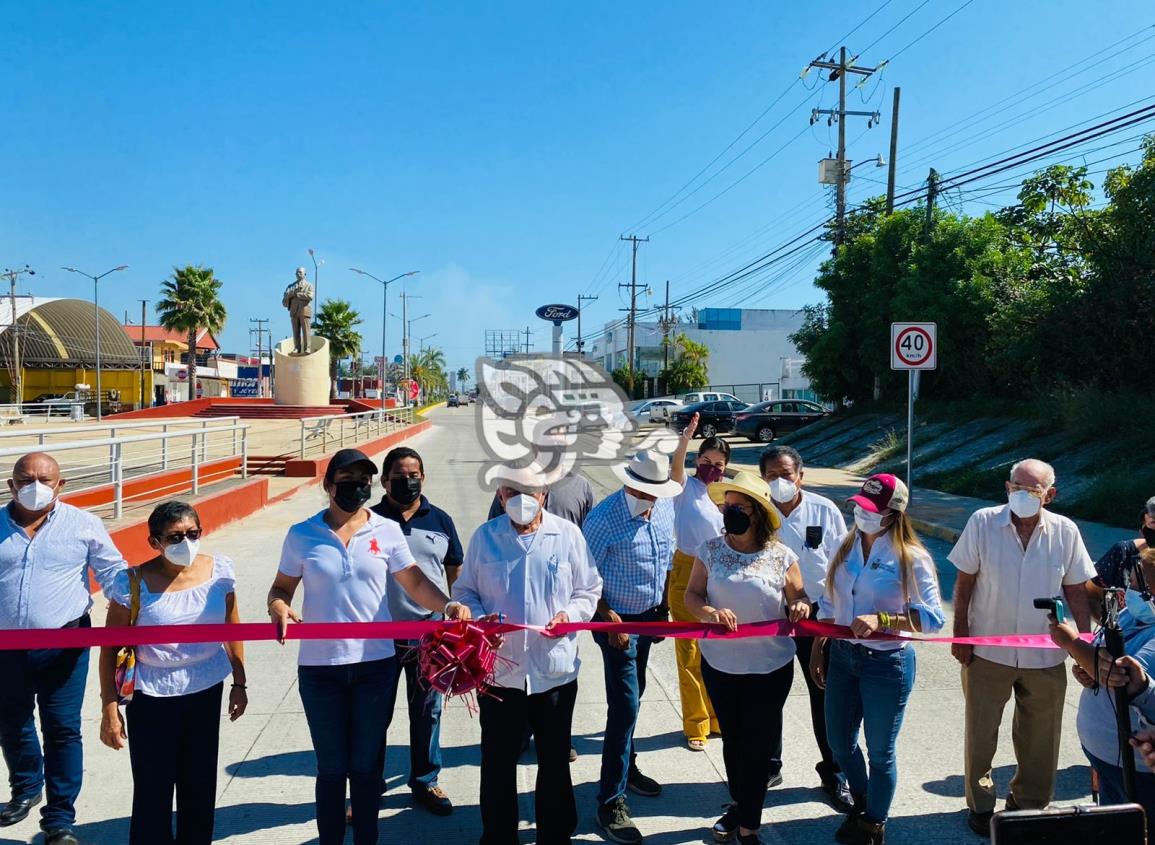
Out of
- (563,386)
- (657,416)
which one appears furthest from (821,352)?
(563,386)

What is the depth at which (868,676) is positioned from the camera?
3.76m

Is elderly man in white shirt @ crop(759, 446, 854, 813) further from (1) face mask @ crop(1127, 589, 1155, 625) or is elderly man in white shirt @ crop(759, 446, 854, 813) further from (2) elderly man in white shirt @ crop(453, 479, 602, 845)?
(1) face mask @ crop(1127, 589, 1155, 625)

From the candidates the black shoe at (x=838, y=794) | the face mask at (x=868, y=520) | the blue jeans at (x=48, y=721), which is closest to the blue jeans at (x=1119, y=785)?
the face mask at (x=868, y=520)

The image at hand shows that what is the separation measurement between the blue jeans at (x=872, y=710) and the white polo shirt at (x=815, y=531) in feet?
1.80

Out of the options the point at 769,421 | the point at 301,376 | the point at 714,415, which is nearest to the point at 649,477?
the point at 769,421

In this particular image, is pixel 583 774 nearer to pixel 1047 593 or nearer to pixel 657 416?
pixel 1047 593

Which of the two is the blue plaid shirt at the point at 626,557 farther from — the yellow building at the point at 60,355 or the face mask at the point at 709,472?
the yellow building at the point at 60,355

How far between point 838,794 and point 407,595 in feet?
7.82

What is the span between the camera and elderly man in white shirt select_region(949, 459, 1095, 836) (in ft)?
12.8

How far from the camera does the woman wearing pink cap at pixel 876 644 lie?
3.70 metres

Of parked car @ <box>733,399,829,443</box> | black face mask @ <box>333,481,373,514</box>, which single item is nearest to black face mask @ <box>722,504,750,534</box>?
black face mask @ <box>333,481,373,514</box>

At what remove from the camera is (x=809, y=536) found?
14.9 feet

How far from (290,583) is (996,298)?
22.2 metres

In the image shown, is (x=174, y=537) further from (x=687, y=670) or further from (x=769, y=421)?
(x=769, y=421)
